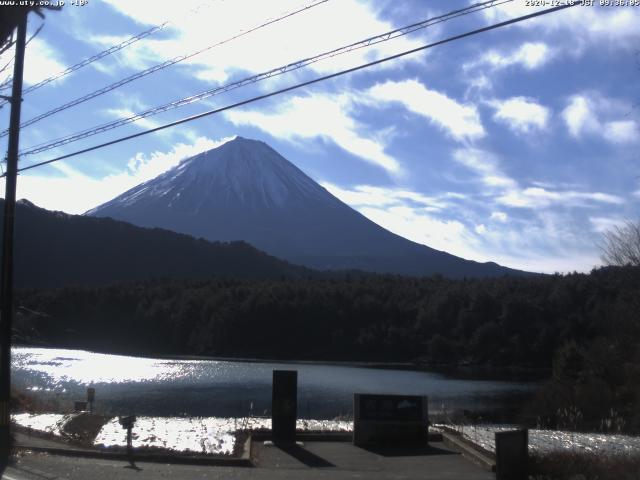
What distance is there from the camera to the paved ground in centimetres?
1292

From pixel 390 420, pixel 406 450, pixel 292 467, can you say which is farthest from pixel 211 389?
pixel 292 467

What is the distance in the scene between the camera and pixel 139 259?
13788 centimetres

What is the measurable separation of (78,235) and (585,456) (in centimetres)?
13174

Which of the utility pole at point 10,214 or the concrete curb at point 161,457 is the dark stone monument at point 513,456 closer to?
the concrete curb at point 161,457

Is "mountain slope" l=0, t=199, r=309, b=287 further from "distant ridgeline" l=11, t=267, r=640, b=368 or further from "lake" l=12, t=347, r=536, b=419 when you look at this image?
"lake" l=12, t=347, r=536, b=419

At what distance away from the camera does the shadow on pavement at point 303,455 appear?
14160 millimetres

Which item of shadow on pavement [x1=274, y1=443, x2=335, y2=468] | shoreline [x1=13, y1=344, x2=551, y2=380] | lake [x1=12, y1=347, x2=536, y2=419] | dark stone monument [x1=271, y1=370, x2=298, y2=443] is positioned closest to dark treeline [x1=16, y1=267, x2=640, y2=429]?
shoreline [x1=13, y1=344, x2=551, y2=380]

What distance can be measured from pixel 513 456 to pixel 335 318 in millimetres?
78662

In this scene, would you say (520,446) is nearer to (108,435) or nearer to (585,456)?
(585,456)

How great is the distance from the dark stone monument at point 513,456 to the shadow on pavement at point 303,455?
3.13m

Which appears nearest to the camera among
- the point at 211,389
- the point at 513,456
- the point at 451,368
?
the point at 513,456

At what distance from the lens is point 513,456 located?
12344 mm

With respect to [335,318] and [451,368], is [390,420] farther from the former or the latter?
[335,318]

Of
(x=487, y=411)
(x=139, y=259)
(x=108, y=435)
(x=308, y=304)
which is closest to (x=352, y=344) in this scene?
(x=308, y=304)
